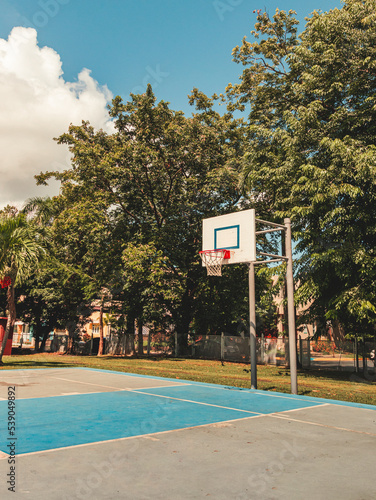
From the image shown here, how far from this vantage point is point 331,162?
1952cm

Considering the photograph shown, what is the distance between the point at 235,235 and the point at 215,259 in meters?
1.33

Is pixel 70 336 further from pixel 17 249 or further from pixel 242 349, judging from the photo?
pixel 17 249

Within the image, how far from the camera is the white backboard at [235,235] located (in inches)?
601

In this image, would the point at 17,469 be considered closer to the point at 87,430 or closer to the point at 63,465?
the point at 63,465

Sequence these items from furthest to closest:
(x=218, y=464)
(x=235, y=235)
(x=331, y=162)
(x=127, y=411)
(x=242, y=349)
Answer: (x=242, y=349), (x=331, y=162), (x=235, y=235), (x=127, y=411), (x=218, y=464)

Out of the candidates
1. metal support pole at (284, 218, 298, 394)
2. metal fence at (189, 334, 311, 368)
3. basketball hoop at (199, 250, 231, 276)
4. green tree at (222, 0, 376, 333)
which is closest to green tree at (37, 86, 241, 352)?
metal fence at (189, 334, 311, 368)

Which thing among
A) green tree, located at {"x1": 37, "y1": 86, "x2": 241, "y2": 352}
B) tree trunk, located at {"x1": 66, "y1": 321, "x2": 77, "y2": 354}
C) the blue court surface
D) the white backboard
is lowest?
the blue court surface

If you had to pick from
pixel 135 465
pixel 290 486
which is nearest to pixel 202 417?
pixel 135 465

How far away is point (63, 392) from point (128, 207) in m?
21.7

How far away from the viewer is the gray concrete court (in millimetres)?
5117

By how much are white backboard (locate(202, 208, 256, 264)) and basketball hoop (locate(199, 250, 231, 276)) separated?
0.17 meters

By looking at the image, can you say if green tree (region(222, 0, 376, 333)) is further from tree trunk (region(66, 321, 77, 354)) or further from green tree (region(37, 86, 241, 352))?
tree trunk (region(66, 321, 77, 354))

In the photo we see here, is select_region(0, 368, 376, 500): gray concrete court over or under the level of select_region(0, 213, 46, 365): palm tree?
under

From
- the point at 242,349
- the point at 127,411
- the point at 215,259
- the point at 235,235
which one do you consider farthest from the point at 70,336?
the point at 127,411
